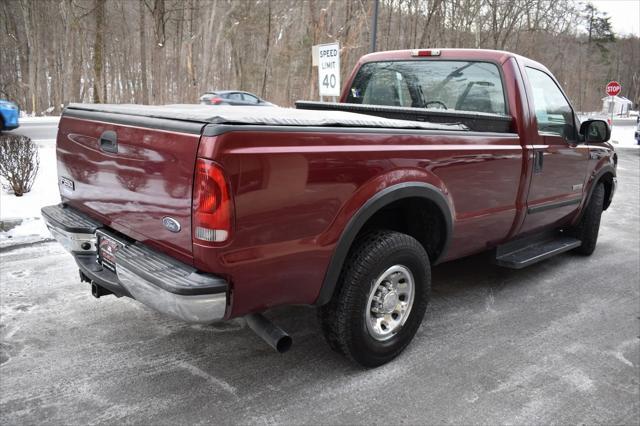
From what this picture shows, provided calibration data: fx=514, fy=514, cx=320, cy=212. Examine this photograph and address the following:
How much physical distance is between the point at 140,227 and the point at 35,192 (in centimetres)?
540

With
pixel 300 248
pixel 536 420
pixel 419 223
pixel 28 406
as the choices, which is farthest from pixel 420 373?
pixel 28 406

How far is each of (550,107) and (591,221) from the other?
64.2 inches

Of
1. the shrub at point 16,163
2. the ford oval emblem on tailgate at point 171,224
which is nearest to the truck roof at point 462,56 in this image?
the ford oval emblem on tailgate at point 171,224

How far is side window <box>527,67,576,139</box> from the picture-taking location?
4338mm

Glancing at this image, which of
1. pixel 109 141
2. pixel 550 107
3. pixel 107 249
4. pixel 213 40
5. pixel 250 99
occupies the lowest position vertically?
pixel 107 249

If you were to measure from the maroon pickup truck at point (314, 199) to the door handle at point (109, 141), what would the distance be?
1 cm

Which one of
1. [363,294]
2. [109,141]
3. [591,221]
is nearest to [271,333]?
[363,294]

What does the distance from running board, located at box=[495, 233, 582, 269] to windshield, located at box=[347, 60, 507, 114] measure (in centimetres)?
119

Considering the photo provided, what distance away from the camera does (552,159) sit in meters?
4.36

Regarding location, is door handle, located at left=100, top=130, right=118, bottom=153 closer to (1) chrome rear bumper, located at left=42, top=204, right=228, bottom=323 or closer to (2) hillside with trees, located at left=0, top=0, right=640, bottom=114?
(1) chrome rear bumper, located at left=42, top=204, right=228, bottom=323

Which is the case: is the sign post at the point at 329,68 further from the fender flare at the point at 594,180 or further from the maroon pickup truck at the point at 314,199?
the maroon pickup truck at the point at 314,199

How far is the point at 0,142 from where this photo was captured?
6918mm

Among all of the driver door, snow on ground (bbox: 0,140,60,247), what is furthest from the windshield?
snow on ground (bbox: 0,140,60,247)

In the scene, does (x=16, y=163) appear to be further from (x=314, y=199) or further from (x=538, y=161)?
(x=538, y=161)
